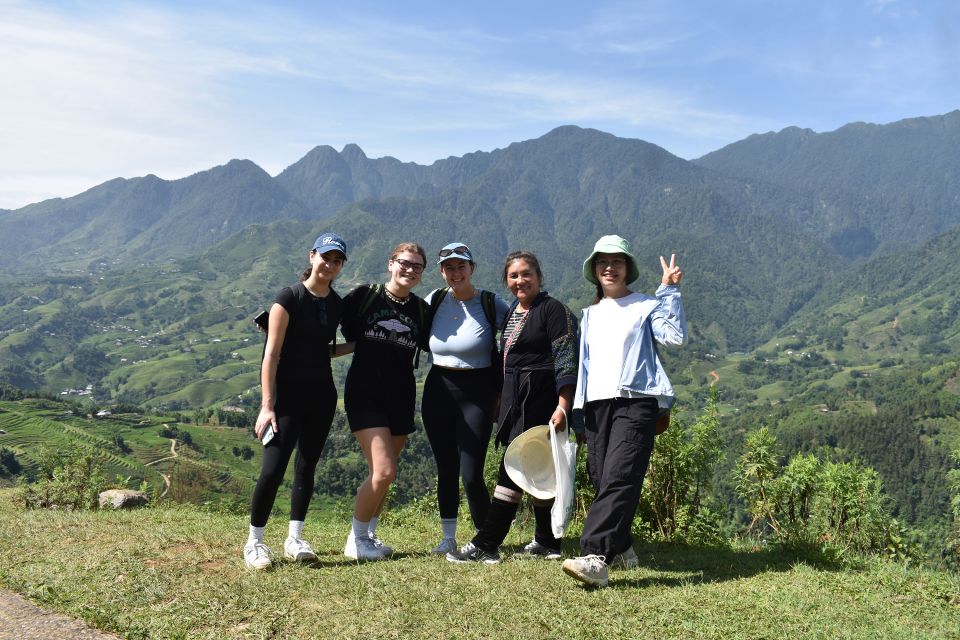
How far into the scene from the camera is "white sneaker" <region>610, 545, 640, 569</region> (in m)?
5.18

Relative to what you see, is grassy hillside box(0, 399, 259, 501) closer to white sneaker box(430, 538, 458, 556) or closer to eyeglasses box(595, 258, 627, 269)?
white sneaker box(430, 538, 458, 556)

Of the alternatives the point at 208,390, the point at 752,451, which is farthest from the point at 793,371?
the point at 752,451

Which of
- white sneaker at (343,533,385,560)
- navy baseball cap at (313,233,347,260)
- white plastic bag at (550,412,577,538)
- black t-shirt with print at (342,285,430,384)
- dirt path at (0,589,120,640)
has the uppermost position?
navy baseball cap at (313,233,347,260)

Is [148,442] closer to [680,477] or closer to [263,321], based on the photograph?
[263,321]

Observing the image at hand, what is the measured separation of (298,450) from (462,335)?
66.5 inches

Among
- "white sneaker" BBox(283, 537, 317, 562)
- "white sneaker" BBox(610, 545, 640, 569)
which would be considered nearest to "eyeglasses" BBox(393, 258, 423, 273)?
"white sneaker" BBox(283, 537, 317, 562)

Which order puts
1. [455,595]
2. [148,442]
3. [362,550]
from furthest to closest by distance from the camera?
1. [148,442]
2. [362,550]
3. [455,595]

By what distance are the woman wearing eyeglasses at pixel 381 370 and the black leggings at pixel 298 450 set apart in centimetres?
23

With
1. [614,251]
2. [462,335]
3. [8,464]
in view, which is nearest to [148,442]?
[8,464]

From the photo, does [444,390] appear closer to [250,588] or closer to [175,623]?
[250,588]

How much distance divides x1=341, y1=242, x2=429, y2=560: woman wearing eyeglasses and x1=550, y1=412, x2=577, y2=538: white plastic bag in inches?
51.1

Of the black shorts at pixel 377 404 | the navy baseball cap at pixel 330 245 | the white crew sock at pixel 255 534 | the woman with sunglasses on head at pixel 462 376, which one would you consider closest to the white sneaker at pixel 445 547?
the woman with sunglasses on head at pixel 462 376

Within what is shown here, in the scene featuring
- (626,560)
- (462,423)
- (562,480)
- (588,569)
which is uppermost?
A: (462,423)

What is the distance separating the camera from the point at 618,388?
4.77m
